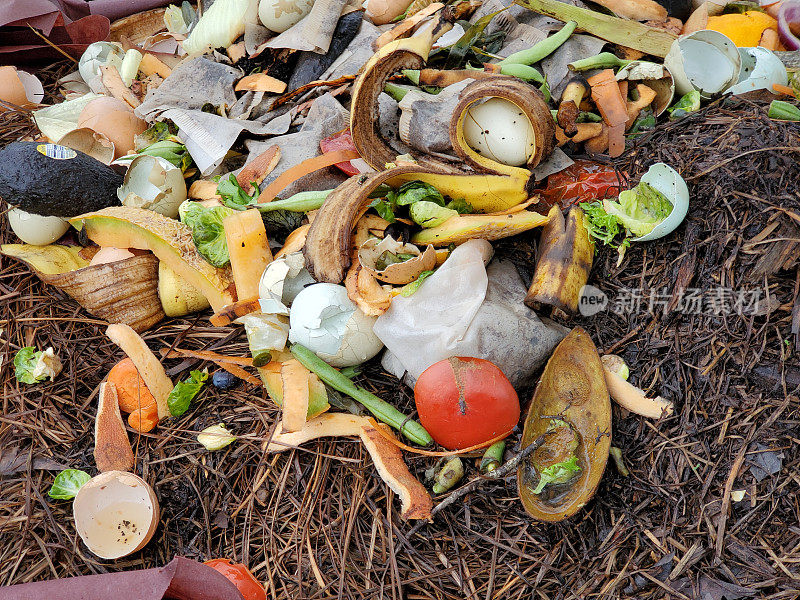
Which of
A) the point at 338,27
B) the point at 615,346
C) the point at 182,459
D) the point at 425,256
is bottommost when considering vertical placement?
the point at 182,459

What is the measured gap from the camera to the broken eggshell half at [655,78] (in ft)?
8.35

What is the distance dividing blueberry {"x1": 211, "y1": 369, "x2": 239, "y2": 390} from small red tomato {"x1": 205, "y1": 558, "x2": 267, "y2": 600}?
25.2 inches

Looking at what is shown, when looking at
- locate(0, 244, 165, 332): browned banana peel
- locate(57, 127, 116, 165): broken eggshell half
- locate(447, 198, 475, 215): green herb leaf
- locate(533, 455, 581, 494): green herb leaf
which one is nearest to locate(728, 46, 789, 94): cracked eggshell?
locate(447, 198, 475, 215): green herb leaf

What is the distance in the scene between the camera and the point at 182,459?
2.21 m

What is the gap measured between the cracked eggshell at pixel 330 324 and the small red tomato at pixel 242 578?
0.75 metres

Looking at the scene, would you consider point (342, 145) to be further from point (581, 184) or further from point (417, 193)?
point (581, 184)

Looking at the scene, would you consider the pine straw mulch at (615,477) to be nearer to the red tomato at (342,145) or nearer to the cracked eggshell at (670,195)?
the cracked eggshell at (670,195)

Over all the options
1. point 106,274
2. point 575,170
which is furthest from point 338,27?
point 106,274

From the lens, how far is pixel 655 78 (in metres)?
2.55

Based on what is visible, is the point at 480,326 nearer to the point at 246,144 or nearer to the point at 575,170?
the point at 575,170

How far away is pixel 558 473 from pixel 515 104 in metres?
1.32

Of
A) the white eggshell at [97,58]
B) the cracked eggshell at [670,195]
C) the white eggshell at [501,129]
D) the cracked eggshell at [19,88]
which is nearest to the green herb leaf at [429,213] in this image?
the white eggshell at [501,129]

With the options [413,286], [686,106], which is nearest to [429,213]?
[413,286]

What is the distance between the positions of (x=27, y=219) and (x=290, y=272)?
1.21 m
